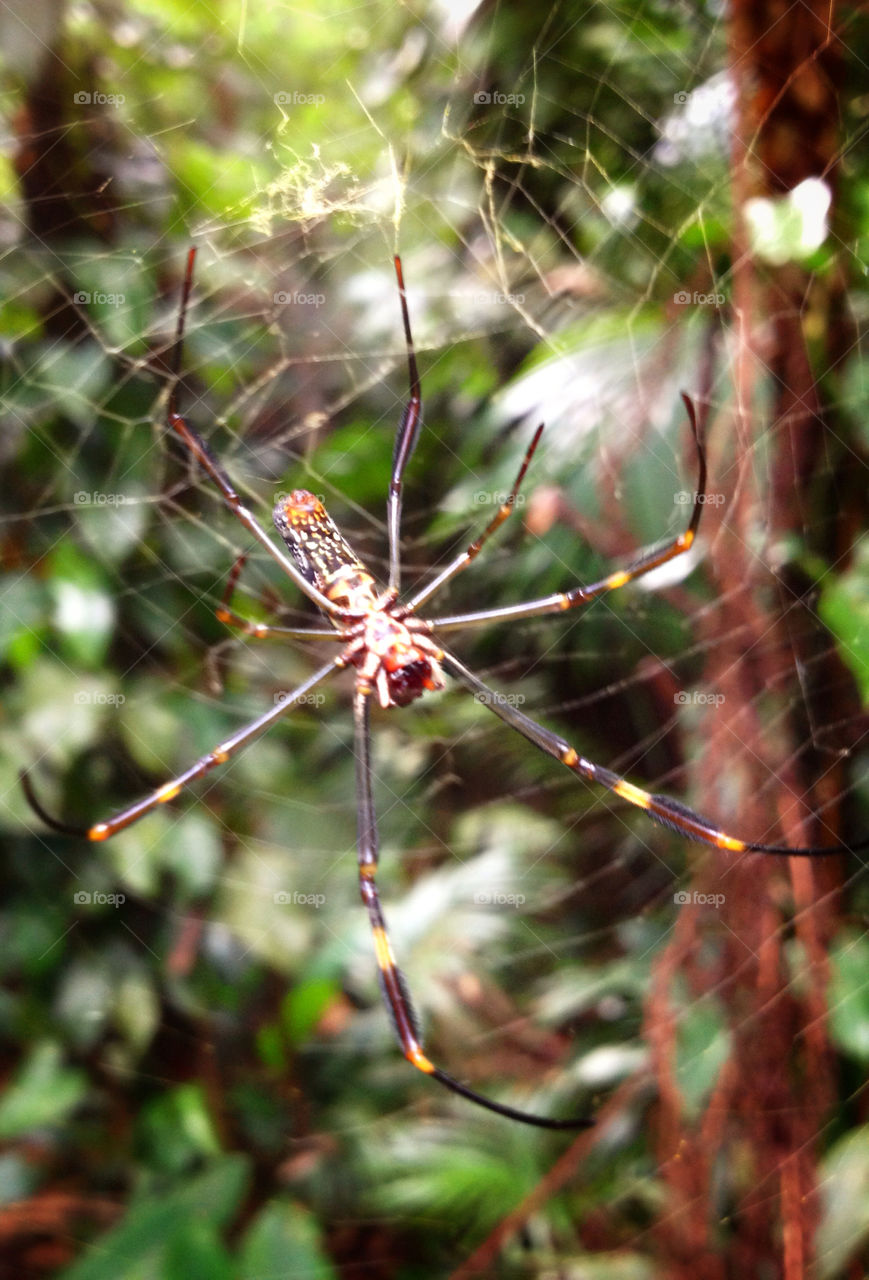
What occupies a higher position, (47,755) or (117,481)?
(117,481)

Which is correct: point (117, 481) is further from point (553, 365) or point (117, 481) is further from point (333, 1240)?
point (333, 1240)

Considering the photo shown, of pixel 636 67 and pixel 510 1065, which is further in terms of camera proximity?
pixel 510 1065

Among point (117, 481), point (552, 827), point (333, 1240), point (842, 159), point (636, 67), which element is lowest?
point (333, 1240)

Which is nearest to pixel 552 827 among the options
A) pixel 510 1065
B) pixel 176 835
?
pixel 510 1065
